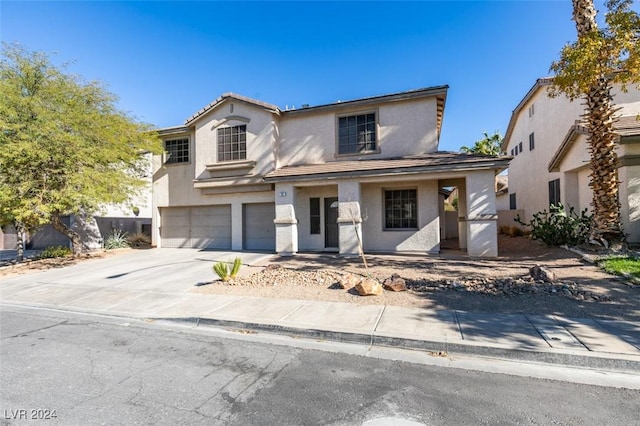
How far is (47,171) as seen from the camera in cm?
1270

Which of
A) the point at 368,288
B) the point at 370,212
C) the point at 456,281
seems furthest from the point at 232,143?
the point at 456,281

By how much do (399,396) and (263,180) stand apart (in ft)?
38.7

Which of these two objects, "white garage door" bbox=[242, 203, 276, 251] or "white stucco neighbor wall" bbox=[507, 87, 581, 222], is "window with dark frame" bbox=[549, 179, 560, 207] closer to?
"white stucco neighbor wall" bbox=[507, 87, 581, 222]

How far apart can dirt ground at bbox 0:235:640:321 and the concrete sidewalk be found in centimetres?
45

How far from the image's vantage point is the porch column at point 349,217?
1270cm

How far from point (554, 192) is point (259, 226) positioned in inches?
594

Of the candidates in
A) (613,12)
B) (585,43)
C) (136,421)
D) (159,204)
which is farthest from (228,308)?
(159,204)

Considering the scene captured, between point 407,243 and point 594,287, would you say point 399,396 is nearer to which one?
point 594,287

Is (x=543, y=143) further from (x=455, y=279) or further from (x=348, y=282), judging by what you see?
(x=348, y=282)

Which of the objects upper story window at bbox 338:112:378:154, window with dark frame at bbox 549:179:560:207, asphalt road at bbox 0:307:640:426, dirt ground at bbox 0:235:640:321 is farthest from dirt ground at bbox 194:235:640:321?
upper story window at bbox 338:112:378:154

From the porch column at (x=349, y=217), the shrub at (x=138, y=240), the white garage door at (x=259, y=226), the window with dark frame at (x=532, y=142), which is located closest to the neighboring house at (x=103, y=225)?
the shrub at (x=138, y=240)

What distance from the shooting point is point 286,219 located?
13672mm

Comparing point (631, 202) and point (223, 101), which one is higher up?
point (223, 101)

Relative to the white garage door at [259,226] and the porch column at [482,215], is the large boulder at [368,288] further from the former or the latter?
the white garage door at [259,226]
